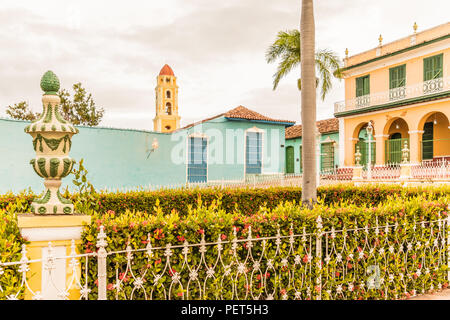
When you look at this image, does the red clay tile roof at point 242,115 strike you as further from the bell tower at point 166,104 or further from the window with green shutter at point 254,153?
the bell tower at point 166,104

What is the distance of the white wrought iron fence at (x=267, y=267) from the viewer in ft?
11.4

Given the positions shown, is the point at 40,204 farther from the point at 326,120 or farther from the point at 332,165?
the point at 326,120

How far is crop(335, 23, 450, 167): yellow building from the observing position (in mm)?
21094

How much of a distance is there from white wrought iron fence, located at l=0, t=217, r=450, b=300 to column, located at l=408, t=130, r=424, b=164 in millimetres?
17705

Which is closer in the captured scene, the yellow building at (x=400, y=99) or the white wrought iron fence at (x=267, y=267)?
the white wrought iron fence at (x=267, y=267)

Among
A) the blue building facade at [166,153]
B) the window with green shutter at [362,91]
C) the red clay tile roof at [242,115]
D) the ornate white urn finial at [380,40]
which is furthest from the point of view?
the window with green shutter at [362,91]

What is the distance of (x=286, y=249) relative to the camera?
14.4 feet

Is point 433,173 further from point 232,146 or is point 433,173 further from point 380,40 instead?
point 380,40

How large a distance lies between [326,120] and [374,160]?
9935 millimetres

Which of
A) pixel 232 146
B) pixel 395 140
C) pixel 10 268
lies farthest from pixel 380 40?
pixel 10 268

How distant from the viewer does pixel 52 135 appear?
3615 mm

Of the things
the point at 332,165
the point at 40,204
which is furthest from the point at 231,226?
the point at 332,165

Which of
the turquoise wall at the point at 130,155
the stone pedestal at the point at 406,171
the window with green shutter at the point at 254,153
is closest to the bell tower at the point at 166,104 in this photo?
the window with green shutter at the point at 254,153

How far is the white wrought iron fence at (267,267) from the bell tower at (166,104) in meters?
32.1
